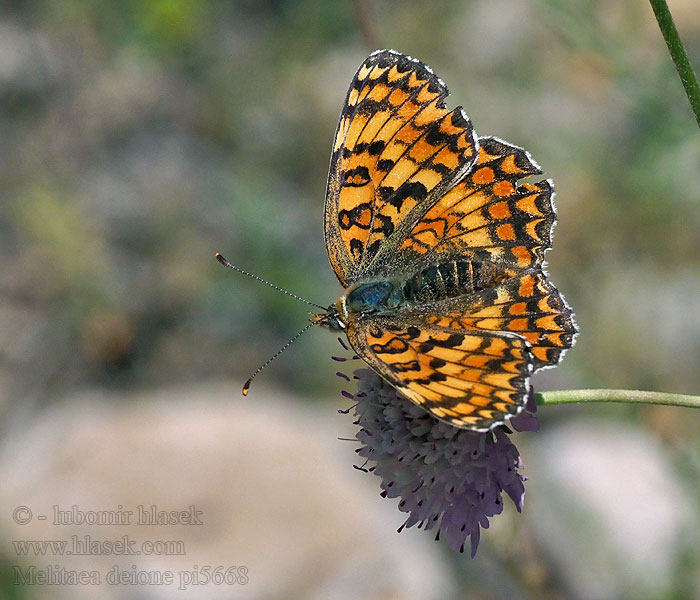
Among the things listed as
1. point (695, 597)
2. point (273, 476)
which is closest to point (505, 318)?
point (695, 597)

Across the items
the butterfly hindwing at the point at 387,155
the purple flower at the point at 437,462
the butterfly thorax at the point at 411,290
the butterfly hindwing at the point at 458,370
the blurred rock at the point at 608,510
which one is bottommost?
the blurred rock at the point at 608,510

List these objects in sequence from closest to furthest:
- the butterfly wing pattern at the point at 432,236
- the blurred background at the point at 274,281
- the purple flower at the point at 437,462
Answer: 1. the butterfly wing pattern at the point at 432,236
2. the purple flower at the point at 437,462
3. the blurred background at the point at 274,281

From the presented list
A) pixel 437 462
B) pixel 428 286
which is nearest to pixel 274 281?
pixel 428 286

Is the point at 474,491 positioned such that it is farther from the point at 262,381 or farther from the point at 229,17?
the point at 229,17

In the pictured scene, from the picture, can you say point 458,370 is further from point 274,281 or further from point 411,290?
point 274,281

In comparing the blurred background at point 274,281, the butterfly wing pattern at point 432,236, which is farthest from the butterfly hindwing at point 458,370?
the blurred background at point 274,281

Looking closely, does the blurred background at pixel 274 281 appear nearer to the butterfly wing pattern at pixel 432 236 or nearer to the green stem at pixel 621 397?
the butterfly wing pattern at pixel 432 236
